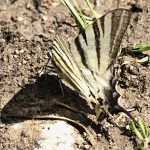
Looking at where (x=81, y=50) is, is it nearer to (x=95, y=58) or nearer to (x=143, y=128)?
(x=95, y=58)

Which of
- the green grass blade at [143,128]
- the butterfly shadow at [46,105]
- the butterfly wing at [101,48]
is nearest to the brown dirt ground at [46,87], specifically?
the butterfly shadow at [46,105]

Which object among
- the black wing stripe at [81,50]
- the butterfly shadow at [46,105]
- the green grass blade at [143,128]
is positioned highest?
the black wing stripe at [81,50]

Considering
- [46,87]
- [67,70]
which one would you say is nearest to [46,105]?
[46,87]

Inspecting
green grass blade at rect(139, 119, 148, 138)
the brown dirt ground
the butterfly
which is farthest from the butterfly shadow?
green grass blade at rect(139, 119, 148, 138)

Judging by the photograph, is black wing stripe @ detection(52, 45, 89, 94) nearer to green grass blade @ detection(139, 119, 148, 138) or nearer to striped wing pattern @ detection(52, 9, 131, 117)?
striped wing pattern @ detection(52, 9, 131, 117)

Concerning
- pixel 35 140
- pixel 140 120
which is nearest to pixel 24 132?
pixel 35 140

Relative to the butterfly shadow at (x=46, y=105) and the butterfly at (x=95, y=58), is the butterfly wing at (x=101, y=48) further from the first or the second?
the butterfly shadow at (x=46, y=105)

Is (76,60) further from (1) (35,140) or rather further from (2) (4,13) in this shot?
(2) (4,13)

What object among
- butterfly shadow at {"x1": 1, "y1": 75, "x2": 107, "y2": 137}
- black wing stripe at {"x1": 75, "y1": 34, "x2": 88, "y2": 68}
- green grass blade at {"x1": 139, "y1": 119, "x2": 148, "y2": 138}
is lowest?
green grass blade at {"x1": 139, "y1": 119, "x2": 148, "y2": 138}
